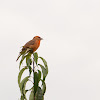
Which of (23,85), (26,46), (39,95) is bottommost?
(39,95)

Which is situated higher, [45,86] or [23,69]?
[23,69]

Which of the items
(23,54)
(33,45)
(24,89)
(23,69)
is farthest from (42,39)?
(24,89)

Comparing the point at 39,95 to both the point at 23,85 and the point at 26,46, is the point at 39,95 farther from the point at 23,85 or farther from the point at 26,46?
the point at 26,46

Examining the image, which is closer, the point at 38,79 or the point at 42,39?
the point at 38,79

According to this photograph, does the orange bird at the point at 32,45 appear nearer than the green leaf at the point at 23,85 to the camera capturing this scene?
No

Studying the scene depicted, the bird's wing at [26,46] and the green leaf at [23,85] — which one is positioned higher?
the bird's wing at [26,46]

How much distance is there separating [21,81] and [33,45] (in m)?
1.41

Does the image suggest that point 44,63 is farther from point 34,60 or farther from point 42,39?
point 42,39

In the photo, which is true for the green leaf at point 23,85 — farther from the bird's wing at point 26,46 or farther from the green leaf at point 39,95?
the bird's wing at point 26,46

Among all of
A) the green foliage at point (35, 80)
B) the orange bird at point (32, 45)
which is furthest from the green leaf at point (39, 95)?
the orange bird at point (32, 45)

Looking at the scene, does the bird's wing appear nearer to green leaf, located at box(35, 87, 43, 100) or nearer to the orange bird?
the orange bird

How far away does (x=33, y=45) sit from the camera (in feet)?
18.2

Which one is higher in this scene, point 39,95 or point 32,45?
point 32,45

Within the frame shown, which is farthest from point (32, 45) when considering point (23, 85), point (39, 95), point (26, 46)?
point (39, 95)
